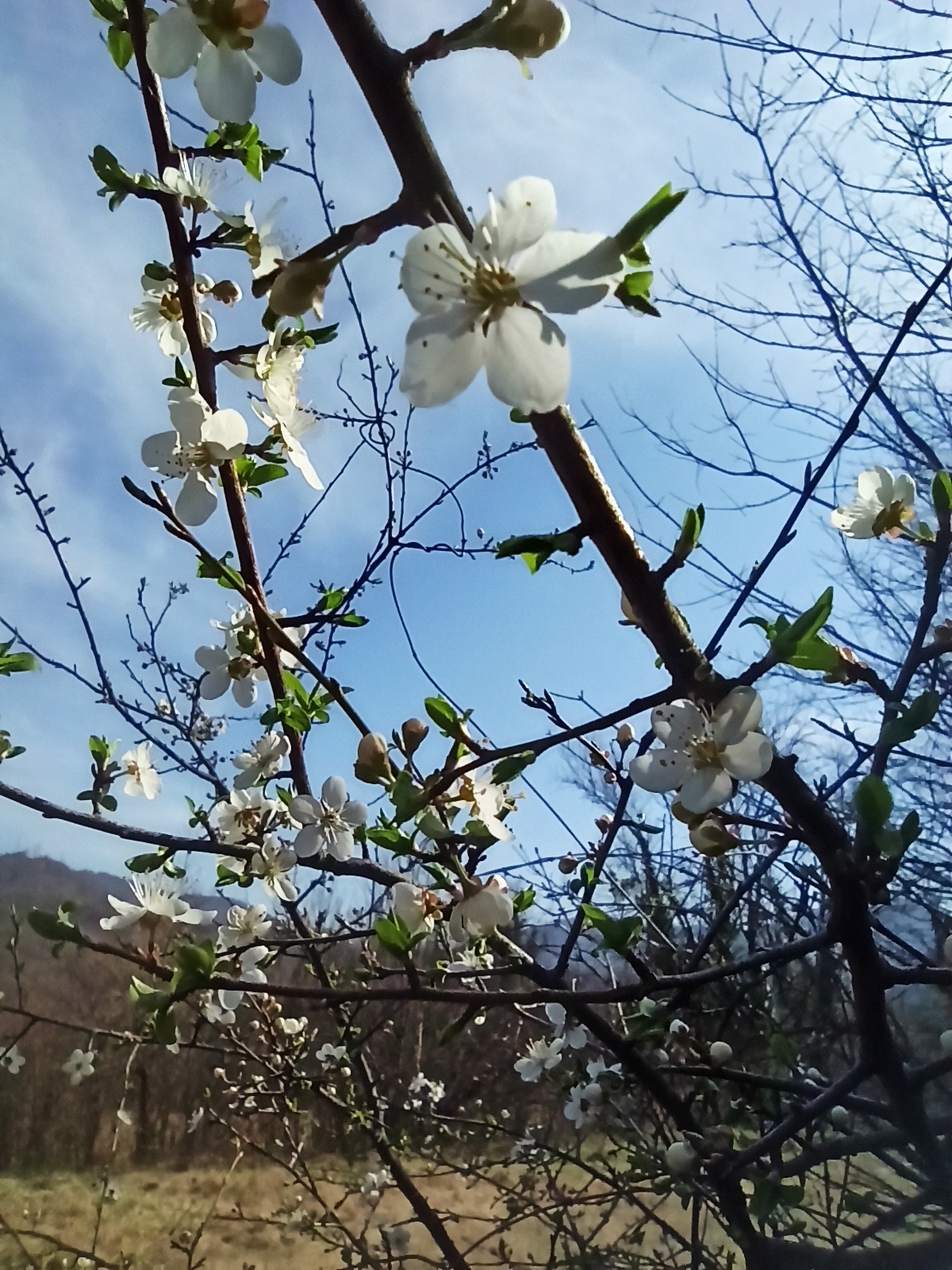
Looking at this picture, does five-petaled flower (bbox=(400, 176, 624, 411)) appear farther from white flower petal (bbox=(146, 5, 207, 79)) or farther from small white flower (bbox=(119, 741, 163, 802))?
small white flower (bbox=(119, 741, 163, 802))

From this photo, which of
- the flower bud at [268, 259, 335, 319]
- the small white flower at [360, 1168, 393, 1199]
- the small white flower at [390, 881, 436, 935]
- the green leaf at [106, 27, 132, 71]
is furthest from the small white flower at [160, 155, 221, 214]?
the small white flower at [360, 1168, 393, 1199]

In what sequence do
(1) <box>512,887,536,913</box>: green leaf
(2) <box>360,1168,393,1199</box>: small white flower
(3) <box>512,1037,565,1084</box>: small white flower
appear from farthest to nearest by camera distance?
(2) <box>360,1168,393,1199</box>: small white flower < (3) <box>512,1037,565,1084</box>: small white flower < (1) <box>512,887,536,913</box>: green leaf

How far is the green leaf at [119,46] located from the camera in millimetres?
530

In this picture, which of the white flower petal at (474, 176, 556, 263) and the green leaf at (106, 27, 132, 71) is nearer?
the white flower petal at (474, 176, 556, 263)

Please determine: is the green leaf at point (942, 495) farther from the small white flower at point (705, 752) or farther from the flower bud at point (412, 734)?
the flower bud at point (412, 734)

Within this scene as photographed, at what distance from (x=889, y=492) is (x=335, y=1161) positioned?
62.0 inches

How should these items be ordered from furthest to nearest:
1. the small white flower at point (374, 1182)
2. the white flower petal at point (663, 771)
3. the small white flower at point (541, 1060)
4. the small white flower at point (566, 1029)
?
the small white flower at point (374, 1182), the small white flower at point (541, 1060), the small white flower at point (566, 1029), the white flower petal at point (663, 771)

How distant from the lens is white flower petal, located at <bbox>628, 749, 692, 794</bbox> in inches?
18.9

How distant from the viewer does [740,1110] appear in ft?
2.46

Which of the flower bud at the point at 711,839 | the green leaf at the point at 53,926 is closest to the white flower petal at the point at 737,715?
the flower bud at the point at 711,839

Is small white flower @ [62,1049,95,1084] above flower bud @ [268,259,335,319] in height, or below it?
below

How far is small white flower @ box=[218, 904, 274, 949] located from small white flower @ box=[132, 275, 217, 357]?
650 mm

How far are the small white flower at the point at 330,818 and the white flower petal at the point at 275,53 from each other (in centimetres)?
51

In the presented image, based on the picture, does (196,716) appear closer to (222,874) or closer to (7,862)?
(7,862)
